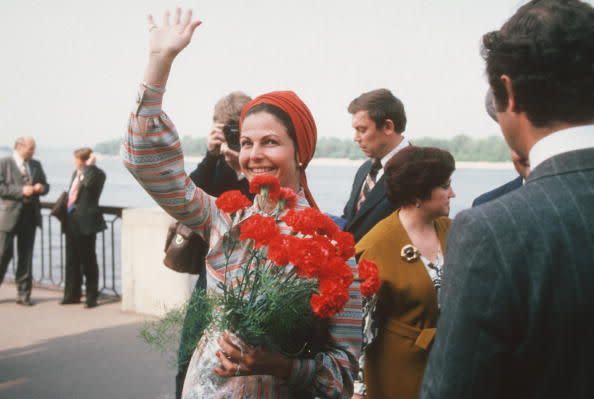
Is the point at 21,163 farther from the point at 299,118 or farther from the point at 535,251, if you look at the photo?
the point at 535,251

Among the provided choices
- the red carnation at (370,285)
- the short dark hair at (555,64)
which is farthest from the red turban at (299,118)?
the short dark hair at (555,64)

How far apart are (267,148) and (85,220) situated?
6779 mm

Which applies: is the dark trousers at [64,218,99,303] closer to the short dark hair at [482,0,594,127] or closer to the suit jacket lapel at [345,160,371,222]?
the suit jacket lapel at [345,160,371,222]

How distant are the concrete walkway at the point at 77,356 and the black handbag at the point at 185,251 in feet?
6.85

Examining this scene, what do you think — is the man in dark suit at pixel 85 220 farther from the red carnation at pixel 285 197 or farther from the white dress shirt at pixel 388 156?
the red carnation at pixel 285 197

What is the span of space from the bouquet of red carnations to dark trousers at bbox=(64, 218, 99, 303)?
23.0 feet

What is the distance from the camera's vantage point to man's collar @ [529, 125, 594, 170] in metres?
1.24

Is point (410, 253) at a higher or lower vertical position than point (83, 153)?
higher

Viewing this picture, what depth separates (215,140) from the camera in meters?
3.38

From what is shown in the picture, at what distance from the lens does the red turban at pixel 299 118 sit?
221 centimetres

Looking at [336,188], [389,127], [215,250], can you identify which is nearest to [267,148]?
[215,250]

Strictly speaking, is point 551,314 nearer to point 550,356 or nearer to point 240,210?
point 550,356

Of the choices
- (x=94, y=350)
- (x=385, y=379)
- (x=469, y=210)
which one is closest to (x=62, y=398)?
(x=94, y=350)

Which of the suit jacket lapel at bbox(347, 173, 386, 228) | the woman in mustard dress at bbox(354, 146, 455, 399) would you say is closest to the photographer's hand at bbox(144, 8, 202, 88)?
the woman in mustard dress at bbox(354, 146, 455, 399)
